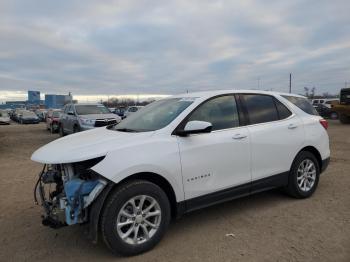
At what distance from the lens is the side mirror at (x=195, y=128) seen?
3.77 meters

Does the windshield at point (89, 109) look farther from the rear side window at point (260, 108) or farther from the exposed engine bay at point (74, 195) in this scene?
the exposed engine bay at point (74, 195)

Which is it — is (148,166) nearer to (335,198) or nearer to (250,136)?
(250,136)

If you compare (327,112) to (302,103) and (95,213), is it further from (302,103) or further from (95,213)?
(95,213)

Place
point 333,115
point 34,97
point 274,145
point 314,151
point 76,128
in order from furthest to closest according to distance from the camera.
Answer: point 34,97 < point 333,115 < point 76,128 < point 314,151 < point 274,145

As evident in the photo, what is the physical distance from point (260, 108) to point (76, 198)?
2917mm

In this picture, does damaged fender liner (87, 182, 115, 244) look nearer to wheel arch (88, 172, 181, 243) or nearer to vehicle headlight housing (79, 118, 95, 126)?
wheel arch (88, 172, 181, 243)

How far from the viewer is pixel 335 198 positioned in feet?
17.3

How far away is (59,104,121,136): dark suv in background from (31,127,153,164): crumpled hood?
28.8ft

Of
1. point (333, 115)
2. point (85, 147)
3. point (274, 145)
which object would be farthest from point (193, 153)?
point (333, 115)

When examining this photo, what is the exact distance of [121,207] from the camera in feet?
11.3

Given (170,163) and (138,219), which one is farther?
(170,163)

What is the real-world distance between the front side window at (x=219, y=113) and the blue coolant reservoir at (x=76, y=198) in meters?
1.46

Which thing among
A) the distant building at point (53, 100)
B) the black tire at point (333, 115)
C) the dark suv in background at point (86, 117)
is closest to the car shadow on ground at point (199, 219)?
the dark suv in background at point (86, 117)

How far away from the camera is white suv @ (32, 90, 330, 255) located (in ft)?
11.2
